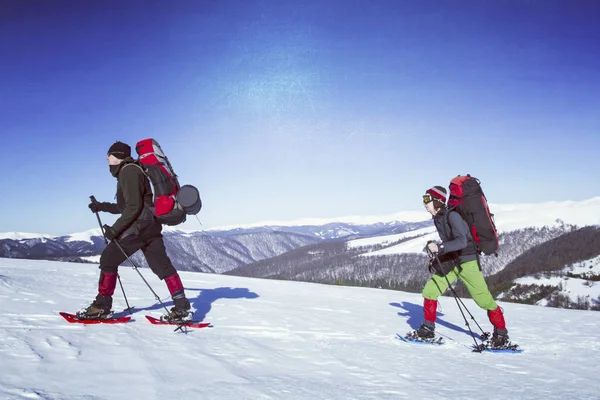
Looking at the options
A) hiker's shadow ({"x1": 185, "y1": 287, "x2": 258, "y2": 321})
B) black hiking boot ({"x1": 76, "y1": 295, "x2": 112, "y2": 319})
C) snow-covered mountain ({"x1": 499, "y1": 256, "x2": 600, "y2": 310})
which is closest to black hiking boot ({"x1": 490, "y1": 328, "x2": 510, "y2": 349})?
hiker's shadow ({"x1": 185, "y1": 287, "x2": 258, "y2": 321})

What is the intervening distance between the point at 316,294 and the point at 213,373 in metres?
9.20

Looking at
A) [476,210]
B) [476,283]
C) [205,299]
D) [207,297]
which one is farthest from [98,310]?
[476,210]

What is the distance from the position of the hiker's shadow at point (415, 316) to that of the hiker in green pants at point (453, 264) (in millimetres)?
1442

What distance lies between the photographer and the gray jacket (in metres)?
6.11

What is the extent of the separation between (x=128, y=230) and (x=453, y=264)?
5.08 meters

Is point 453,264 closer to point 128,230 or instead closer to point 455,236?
point 455,236

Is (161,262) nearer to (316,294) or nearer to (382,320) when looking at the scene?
(382,320)

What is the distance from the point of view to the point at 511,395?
12.9ft

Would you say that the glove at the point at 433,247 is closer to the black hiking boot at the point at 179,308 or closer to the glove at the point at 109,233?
the black hiking boot at the point at 179,308

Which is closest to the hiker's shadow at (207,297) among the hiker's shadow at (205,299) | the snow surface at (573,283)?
the hiker's shadow at (205,299)

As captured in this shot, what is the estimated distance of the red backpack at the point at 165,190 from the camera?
5.86 metres

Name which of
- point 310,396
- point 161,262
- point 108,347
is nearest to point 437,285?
point 310,396

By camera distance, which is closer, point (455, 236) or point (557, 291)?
point (455, 236)

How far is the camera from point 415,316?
9.26 meters
